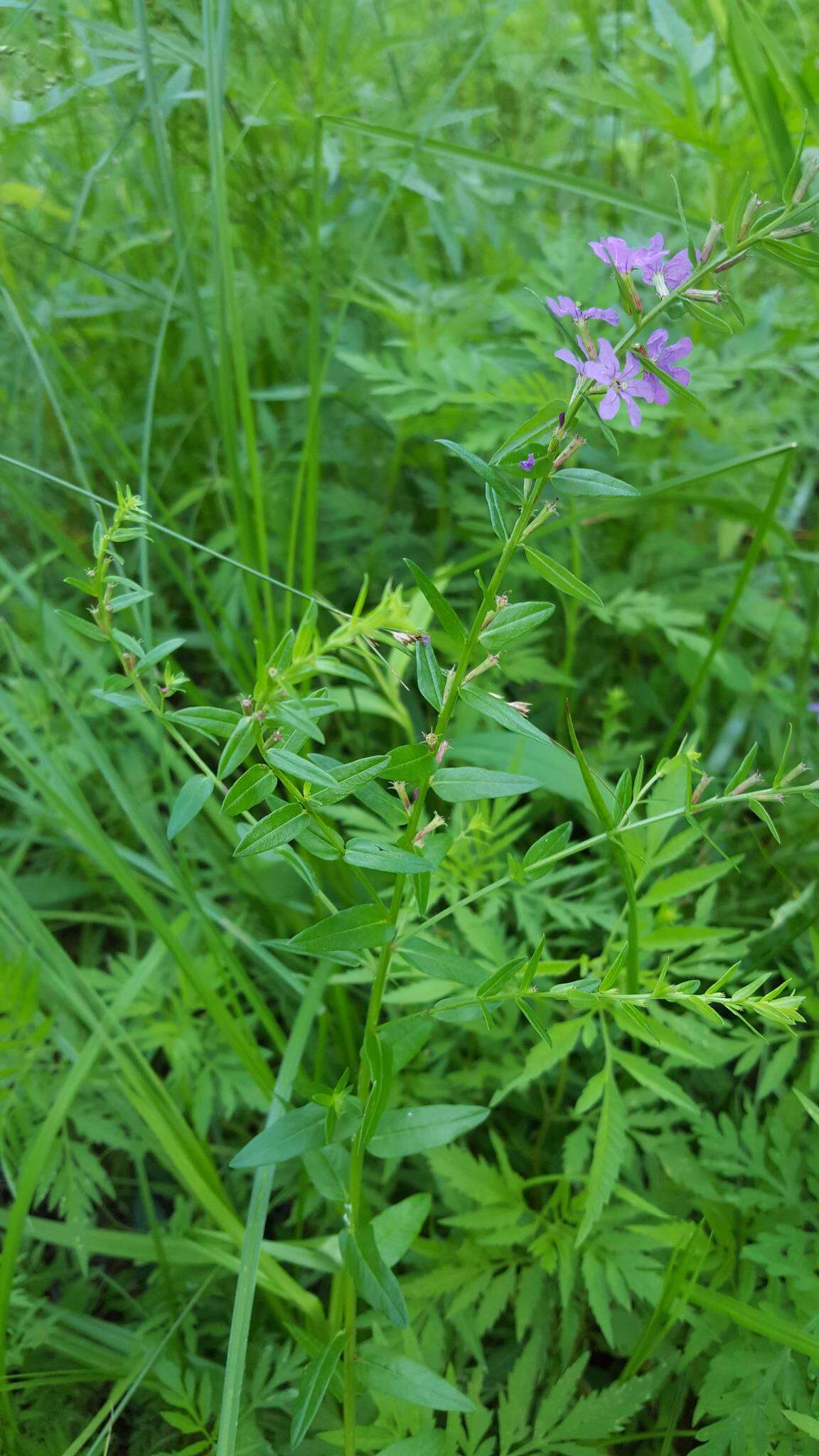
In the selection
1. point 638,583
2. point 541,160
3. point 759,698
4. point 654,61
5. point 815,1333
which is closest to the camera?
point 815,1333

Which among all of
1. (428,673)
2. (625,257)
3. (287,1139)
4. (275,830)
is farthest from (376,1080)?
(625,257)

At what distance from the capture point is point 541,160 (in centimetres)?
222

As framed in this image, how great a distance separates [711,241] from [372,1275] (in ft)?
2.81

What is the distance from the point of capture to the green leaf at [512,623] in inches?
28.4

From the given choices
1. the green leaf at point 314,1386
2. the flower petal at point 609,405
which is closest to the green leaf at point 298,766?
the flower petal at point 609,405

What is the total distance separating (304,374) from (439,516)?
0.41m

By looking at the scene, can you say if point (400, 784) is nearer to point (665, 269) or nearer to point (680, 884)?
point (665, 269)

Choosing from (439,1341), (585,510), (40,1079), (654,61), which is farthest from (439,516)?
(654,61)

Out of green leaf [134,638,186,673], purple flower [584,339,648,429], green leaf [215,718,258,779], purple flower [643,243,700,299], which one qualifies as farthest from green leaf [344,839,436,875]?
purple flower [643,243,700,299]

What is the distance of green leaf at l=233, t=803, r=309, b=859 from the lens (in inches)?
28.2

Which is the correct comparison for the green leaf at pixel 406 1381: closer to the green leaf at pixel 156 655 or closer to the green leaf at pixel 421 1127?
the green leaf at pixel 421 1127

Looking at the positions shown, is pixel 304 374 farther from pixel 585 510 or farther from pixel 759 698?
pixel 759 698

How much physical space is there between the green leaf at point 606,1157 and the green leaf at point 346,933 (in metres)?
0.44

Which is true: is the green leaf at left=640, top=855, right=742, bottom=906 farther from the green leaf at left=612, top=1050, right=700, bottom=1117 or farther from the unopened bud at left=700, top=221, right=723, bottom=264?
the unopened bud at left=700, top=221, right=723, bottom=264
